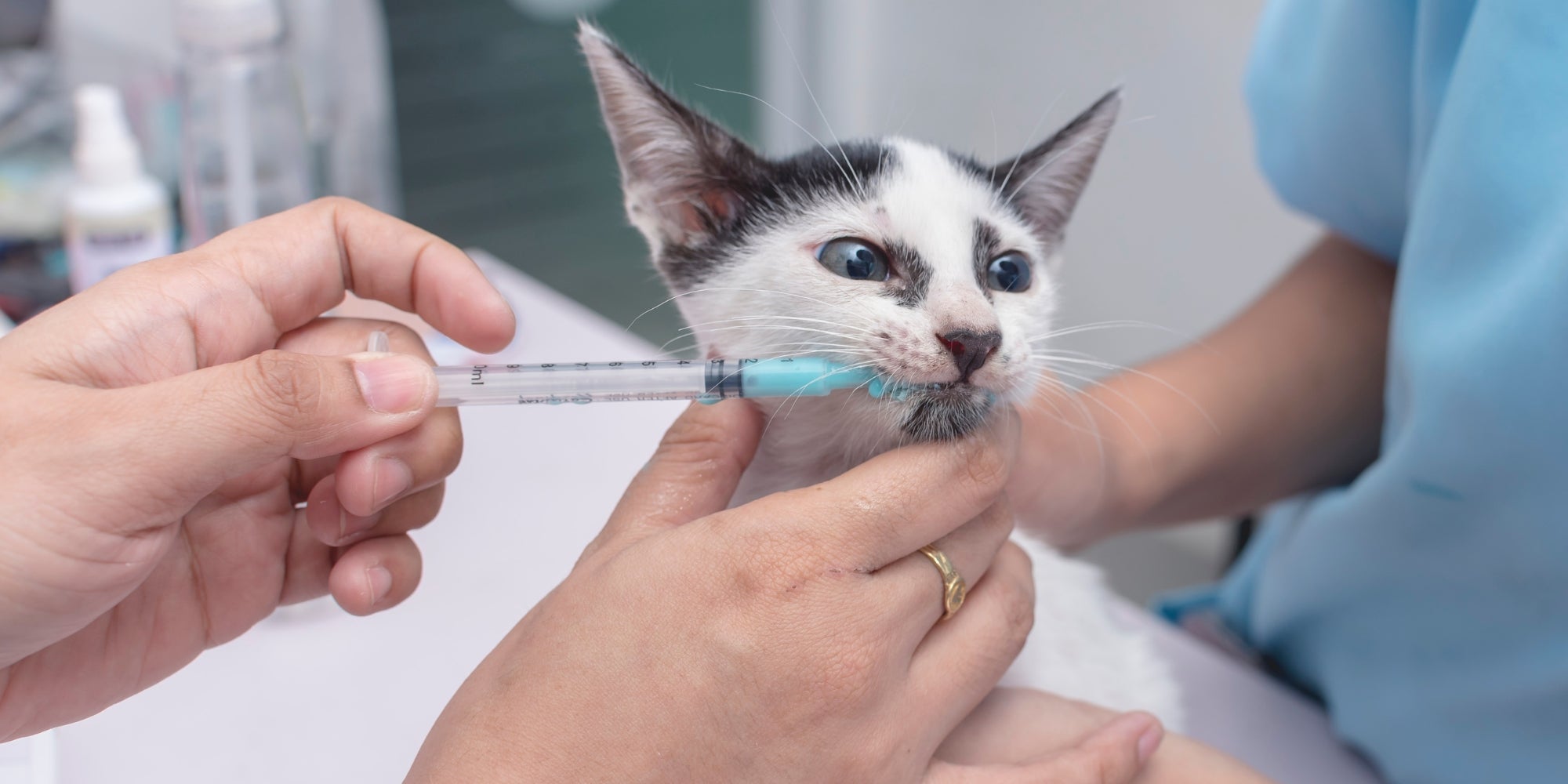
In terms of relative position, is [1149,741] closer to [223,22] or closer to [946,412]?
[946,412]

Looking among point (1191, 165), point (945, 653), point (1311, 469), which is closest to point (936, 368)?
point (945, 653)

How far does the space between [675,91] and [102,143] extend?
0.68 meters

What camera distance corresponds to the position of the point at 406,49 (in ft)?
10.4

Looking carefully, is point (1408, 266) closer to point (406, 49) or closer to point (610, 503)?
point (610, 503)

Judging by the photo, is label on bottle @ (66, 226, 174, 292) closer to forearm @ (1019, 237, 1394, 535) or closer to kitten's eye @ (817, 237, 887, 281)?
kitten's eye @ (817, 237, 887, 281)

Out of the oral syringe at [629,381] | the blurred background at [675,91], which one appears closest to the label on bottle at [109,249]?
the blurred background at [675,91]

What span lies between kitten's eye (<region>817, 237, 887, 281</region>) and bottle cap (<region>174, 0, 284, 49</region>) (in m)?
0.86

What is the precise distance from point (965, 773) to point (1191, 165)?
A: 6.36ft

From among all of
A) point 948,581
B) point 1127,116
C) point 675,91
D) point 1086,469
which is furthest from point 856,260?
point 1127,116

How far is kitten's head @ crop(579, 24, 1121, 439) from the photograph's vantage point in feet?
2.29

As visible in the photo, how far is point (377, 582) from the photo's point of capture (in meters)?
0.80

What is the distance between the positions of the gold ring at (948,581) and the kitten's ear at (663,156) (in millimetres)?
318

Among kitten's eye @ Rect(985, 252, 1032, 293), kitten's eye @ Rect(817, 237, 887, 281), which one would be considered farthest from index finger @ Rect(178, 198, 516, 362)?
kitten's eye @ Rect(985, 252, 1032, 293)

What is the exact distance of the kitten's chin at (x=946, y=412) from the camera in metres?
0.70
